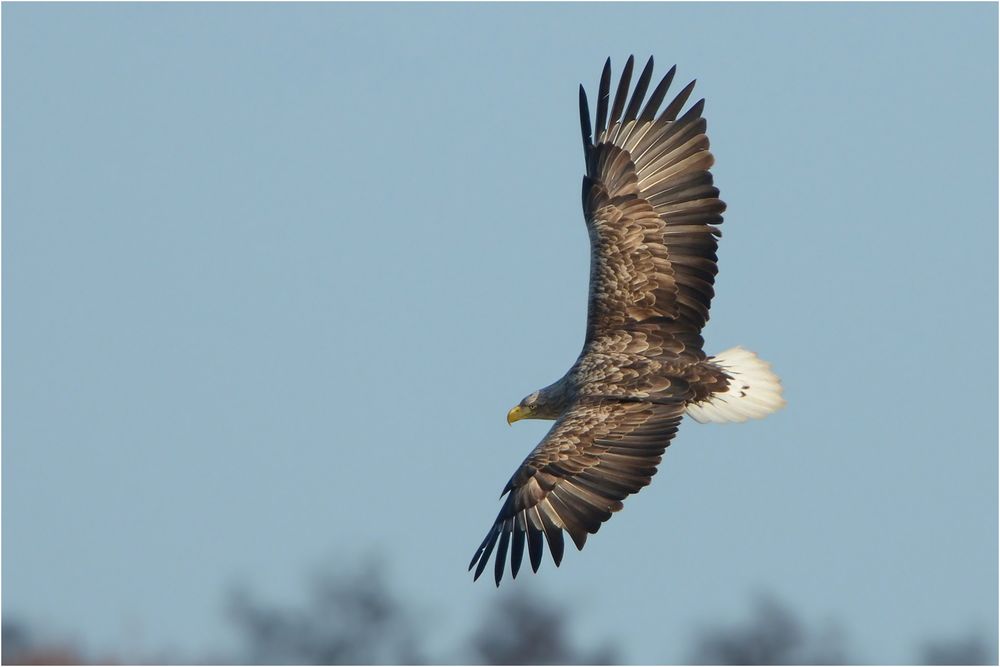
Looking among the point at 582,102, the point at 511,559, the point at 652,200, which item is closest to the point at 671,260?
the point at 652,200

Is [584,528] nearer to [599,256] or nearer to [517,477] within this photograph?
[517,477]

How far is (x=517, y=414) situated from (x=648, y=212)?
4.64 feet

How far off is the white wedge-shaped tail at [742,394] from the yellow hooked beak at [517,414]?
108cm

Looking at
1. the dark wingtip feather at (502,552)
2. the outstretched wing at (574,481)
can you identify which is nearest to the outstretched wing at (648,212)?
the outstretched wing at (574,481)

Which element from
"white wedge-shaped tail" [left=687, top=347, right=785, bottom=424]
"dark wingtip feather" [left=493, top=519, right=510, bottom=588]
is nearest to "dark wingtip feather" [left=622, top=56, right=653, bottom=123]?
"white wedge-shaped tail" [left=687, top=347, right=785, bottom=424]

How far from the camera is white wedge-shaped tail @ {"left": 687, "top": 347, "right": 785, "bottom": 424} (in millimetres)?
11578

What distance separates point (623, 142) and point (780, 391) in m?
1.76

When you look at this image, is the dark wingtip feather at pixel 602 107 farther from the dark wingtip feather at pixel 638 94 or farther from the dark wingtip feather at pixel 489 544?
the dark wingtip feather at pixel 489 544

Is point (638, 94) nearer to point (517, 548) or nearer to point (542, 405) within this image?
point (542, 405)

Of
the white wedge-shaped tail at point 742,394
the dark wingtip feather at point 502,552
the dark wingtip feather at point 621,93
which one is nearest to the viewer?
the dark wingtip feather at point 502,552

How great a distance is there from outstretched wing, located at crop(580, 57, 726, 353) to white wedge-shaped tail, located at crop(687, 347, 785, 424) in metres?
0.33

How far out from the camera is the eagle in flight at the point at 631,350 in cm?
1084

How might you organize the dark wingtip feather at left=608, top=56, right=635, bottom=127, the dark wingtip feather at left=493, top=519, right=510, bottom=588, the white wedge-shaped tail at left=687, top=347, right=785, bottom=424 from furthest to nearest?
the dark wingtip feather at left=608, top=56, right=635, bottom=127
the white wedge-shaped tail at left=687, top=347, right=785, bottom=424
the dark wingtip feather at left=493, top=519, right=510, bottom=588

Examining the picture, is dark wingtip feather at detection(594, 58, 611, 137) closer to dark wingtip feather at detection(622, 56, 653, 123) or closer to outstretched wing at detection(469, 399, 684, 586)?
dark wingtip feather at detection(622, 56, 653, 123)
